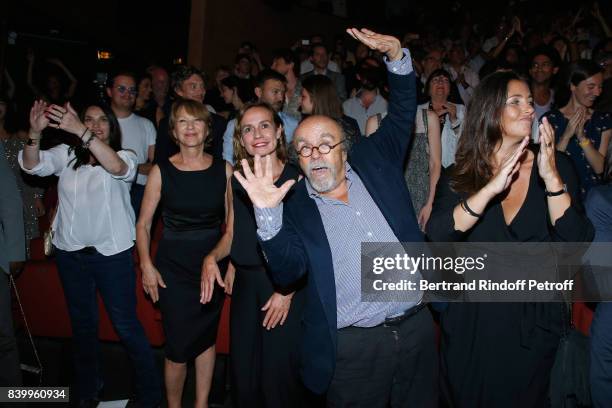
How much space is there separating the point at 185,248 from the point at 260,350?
29.7 inches

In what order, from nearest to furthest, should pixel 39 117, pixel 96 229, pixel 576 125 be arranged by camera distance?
pixel 39 117 → pixel 96 229 → pixel 576 125

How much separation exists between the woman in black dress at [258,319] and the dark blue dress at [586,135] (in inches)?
75.7

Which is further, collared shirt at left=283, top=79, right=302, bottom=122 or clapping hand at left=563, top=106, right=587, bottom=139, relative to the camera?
collared shirt at left=283, top=79, right=302, bottom=122

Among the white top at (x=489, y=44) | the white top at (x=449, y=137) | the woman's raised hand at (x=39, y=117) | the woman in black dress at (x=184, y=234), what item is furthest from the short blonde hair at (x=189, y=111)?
the white top at (x=489, y=44)

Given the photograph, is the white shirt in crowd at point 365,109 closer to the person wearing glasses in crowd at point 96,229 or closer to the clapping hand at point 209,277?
the person wearing glasses in crowd at point 96,229

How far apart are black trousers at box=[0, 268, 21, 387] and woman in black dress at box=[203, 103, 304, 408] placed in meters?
1.21

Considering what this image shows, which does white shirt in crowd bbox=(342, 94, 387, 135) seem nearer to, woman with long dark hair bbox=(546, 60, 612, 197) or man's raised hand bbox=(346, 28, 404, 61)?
woman with long dark hair bbox=(546, 60, 612, 197)

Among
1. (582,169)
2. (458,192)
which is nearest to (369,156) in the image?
(458,192)

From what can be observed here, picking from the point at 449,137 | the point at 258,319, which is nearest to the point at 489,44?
the point at 449,137

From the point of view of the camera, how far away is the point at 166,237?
2.99 m

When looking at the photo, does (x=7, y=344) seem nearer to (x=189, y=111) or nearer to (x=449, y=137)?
(x=189, y=111)

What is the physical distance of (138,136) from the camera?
165 inches

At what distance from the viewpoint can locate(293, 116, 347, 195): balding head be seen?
2182 mm

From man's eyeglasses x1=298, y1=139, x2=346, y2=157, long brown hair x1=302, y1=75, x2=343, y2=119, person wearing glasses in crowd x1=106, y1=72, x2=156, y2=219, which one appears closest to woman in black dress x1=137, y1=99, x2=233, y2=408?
man's eyeglasses x1=298, y1=139, x2=346, y2=157
